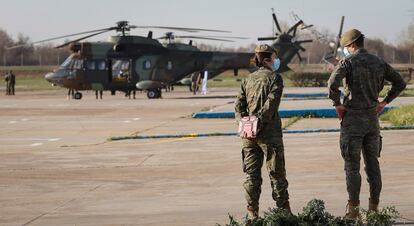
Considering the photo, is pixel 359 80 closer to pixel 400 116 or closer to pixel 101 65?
pixel 400 116

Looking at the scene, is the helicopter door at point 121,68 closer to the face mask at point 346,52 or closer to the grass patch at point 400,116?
the grass patch at point 400,116

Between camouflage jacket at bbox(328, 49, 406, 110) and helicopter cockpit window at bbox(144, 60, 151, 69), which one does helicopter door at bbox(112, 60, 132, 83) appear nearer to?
helicopter cockpit window at bbox(144, 60, 151, 69)

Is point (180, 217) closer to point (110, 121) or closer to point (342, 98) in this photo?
point (342, 98)

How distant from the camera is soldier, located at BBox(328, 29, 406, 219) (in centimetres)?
801

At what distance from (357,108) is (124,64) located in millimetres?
33689

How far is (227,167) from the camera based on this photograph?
1276 cm

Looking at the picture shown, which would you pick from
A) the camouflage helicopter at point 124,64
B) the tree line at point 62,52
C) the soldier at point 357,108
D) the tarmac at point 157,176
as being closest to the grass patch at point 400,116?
the tarmac at point 157,176

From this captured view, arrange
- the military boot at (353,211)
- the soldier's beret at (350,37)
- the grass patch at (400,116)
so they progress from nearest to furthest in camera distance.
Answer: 1. the military boot at (353,211)
2. the soldier's beret at (350,37)
3. the grass patch at (400,116)

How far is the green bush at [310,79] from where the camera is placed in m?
60.5

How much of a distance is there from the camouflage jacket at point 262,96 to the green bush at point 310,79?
52480 mm

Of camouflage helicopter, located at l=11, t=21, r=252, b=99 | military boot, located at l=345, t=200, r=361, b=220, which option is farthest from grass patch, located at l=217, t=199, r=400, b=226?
camouflage helicopter, located at l=11, t=21, r=252, b=99

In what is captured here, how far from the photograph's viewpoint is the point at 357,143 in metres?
8.02

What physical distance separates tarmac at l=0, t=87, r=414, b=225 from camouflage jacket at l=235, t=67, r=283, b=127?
3.77 ft

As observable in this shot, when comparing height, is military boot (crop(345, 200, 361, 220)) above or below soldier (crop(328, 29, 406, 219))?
Answer: below
